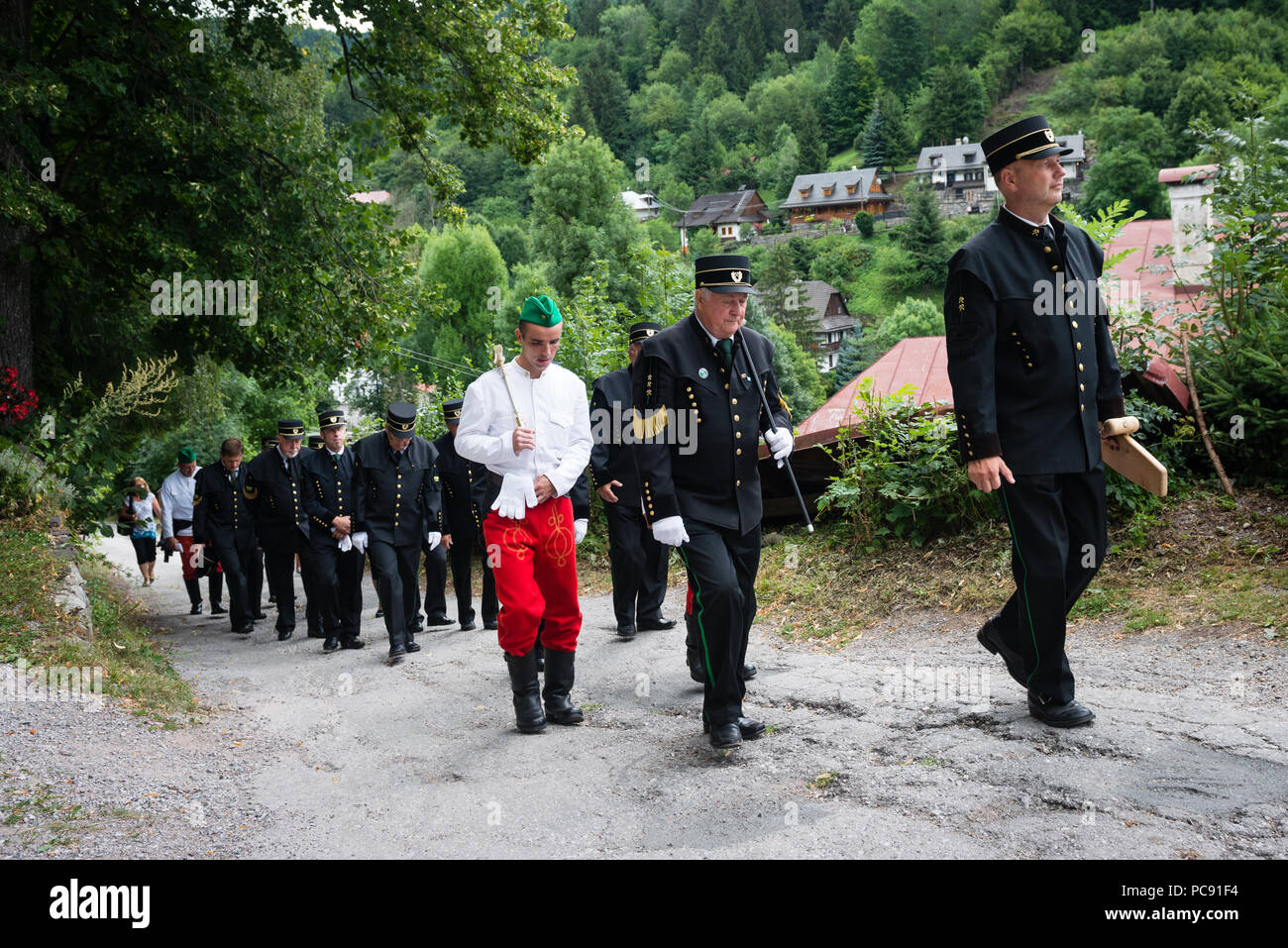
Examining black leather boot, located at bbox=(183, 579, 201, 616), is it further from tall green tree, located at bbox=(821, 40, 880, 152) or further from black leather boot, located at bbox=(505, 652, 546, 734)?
tall green tree, located at bbox=(821, 40, 880, 152)

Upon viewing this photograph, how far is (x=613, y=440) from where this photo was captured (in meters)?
9.04

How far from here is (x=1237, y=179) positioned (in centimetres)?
884

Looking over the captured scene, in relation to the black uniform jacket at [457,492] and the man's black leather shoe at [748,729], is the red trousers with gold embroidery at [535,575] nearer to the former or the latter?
the man's black leather shoe at [748,729]

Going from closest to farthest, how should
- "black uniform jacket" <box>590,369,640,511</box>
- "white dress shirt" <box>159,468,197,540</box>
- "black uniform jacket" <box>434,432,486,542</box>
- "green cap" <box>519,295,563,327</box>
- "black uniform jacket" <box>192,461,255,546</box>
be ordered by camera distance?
1. "green cap" <box>519,295,563,327</box>
2. "black uniform jacket" <box>590,369,640,511</box>
3. "black uniform jacket" <box>434,432,486,542</box>
4. "black uniform jacket" <box>192,461,255,546</box>
5. "white dress shirt" <box>159,468,197,540</box>

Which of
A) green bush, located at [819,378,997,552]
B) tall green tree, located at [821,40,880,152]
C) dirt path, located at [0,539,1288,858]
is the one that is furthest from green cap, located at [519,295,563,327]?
tall green tree, located at [821,40,880,152]

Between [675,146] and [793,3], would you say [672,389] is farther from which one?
[793,3]

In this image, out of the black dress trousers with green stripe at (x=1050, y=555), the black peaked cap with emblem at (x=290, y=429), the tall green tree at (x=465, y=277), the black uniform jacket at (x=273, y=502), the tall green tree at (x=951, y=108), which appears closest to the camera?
the black dress trousers with green stripe at (x=1050, y=555)

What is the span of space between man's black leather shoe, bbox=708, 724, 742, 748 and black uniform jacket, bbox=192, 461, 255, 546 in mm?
9203

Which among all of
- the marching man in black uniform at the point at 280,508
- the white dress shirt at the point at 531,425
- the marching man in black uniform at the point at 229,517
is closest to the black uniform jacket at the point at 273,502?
the marching man in black uniform at the point at 280,508

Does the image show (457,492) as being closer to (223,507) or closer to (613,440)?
(613,440)

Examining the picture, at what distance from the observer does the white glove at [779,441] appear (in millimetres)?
5668

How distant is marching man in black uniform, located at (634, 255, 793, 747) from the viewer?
5.25 m

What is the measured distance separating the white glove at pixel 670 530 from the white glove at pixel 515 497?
3.75 ft

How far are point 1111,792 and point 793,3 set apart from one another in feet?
534
